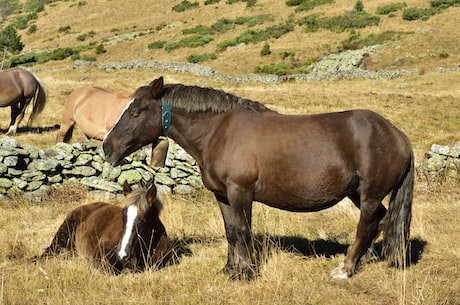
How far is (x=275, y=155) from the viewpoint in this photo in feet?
17.0

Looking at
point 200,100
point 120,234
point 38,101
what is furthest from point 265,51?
point 200,100

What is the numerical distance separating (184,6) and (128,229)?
73.6m

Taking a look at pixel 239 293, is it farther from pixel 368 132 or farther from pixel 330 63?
pixel 330 63

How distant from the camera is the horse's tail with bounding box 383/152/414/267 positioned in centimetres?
543

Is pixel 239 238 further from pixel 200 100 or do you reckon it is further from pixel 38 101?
pixel 38 101

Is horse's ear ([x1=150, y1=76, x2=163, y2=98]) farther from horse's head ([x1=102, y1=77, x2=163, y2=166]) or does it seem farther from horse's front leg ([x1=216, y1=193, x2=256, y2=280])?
horse's front leg ([x1=216, y1=193, x2=256, y2=280])

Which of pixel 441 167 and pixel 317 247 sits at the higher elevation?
pixel 317 247

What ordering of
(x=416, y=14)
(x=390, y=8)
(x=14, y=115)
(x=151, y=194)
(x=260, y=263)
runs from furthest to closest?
(x=390, y=8), (x=416, y=14), (x=14, y=115), (x=260, y=263), (x=151, y=194)

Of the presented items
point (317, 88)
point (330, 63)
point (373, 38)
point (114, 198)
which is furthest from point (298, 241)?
point (373, 38)

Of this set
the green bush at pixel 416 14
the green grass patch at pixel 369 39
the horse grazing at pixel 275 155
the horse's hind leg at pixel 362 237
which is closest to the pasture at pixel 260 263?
the horse's hind leg at pixel 362 237

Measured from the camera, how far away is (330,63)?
3894 centimetres

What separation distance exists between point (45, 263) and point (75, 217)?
3.31ft

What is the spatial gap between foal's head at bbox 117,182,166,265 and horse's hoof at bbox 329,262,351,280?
Answer: 2.09 metres

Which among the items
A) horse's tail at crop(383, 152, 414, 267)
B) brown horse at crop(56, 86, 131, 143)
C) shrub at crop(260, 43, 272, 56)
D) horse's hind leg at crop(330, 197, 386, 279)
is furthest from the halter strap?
shrub at crop(260, 43, 272, 56)
